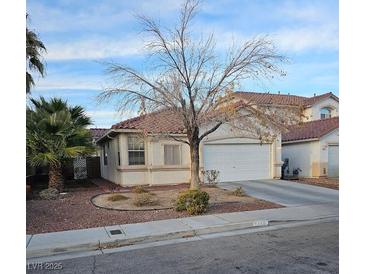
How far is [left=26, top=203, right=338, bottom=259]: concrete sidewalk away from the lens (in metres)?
7.03

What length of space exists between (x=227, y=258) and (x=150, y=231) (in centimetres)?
261

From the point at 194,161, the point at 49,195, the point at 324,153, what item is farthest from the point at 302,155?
the point at 49,195

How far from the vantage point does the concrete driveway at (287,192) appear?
41.1 feet

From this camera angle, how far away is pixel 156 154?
17.0 meters

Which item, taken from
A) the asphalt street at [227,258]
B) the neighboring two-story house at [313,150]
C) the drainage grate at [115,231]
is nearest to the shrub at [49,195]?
the drainage grate at [115,231]

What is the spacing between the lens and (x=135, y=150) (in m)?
16.8

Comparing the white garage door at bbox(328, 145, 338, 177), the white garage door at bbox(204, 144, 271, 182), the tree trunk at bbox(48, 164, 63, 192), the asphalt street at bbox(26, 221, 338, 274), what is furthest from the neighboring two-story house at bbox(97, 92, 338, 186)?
the asphalt street at bbox(26, 221, 338, 274)

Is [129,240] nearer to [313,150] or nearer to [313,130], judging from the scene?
[313,150]

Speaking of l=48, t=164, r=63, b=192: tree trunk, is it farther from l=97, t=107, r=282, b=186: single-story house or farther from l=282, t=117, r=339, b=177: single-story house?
l=282, t=117, r=339, b=177: single-story house

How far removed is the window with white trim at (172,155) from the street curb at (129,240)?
8.83m

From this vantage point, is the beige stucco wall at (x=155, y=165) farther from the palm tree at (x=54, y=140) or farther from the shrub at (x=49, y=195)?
the shrub at (x=49, y=195)
